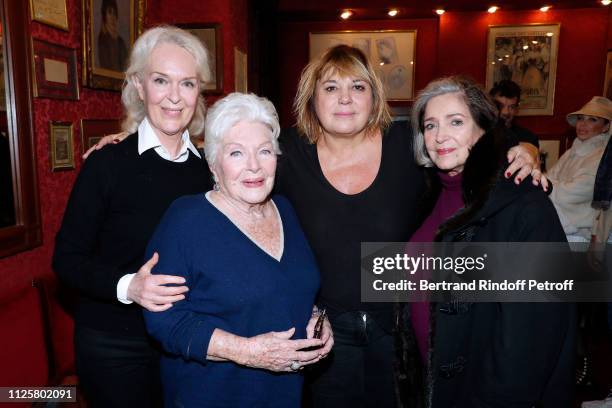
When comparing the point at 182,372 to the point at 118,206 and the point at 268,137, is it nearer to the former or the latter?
the point at 118,206

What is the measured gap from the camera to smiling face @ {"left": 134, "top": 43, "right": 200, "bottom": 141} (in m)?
1.71

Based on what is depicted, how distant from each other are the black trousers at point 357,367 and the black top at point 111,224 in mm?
772

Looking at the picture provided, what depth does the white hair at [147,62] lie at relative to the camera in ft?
5.65

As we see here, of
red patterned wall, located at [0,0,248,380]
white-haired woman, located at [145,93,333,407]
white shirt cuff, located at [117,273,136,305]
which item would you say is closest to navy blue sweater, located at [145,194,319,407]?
white-haired woman, located at [145,93,333,407]

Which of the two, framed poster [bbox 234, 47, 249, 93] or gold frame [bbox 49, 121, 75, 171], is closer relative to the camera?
gold frame [bbox 49, 121, 75, 171]

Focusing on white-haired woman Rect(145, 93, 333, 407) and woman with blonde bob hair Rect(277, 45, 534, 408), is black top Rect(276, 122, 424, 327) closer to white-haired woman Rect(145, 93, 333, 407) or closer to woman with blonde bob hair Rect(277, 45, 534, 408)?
woman with blonde bob hair Rect(277, 45, 534, 408)

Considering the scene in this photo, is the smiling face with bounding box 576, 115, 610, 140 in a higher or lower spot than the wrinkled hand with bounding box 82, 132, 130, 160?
higher

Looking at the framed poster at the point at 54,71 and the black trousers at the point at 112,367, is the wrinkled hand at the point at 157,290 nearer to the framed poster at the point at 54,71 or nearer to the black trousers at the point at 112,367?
the black trousers at the point at 112,367

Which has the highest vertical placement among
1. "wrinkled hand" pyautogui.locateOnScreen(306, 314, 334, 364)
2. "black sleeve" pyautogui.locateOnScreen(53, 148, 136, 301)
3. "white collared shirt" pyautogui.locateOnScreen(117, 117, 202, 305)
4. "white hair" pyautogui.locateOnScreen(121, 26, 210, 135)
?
"white hair" pyautogui.locateOnScreen(121, 26, 210, 135)

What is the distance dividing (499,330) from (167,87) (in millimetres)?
1365

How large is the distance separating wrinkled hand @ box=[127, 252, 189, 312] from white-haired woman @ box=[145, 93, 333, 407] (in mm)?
26

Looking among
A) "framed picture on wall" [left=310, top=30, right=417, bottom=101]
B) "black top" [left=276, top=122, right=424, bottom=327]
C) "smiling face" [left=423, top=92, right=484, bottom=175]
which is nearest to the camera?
"smiling face" [left=423, top=92, right=484, bottom=175]

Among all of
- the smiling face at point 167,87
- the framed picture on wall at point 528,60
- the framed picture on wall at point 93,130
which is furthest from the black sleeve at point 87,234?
the framed picture on wall at point 528,60

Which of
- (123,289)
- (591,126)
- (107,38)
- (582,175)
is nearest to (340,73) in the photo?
(123,289)
